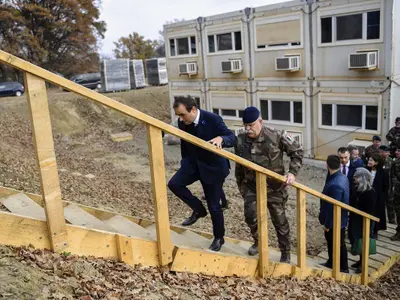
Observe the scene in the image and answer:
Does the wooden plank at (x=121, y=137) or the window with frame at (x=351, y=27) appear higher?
the window with frame at (x=351, y=27)

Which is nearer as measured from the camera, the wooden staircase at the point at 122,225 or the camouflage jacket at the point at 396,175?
the wooden staircase at the point at 122,225

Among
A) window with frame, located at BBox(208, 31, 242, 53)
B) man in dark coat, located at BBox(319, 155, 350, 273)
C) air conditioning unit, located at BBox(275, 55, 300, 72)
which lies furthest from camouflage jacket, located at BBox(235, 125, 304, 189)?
window with frame, located at BBox(208, 31, 242, 53)

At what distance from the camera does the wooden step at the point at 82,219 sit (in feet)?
12.1

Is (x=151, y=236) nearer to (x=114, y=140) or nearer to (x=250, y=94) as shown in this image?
(x=250, y=94)

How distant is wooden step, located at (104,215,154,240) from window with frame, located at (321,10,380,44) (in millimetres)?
12892

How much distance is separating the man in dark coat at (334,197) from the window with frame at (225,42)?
14.0 metres

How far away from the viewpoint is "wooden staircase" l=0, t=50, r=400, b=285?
9.28 feet

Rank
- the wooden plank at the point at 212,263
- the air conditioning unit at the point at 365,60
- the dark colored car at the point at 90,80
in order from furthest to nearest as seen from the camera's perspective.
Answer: the dark colored car at the point at 90,80 → the air conditioning unit at the point at 365,60 → the wooden plank at the point at 212,263

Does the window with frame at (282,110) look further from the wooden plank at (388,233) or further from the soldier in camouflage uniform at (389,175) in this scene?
the wooden plank at (388,233)

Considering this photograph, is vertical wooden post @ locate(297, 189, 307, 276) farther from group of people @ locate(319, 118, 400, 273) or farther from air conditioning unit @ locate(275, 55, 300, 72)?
air conditioning unit @ locate(275, 55, 300, 72)

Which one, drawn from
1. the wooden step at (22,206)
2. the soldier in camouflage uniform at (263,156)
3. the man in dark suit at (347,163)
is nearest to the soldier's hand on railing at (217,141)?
the soldier in camouflage uniform at (263,156)

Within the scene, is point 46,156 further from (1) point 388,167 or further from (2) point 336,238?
(1) point 388,167

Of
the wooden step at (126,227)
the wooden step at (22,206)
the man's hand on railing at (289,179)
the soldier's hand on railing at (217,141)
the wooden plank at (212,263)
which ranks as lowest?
the wooden plank at (212,263)

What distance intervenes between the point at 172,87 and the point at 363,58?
38.5ft
